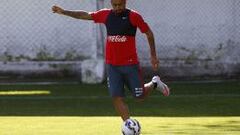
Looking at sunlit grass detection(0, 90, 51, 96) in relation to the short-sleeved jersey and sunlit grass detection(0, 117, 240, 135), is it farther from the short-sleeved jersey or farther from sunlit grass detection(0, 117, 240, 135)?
the short-sleeved jersey

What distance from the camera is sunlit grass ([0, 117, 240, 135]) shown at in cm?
874

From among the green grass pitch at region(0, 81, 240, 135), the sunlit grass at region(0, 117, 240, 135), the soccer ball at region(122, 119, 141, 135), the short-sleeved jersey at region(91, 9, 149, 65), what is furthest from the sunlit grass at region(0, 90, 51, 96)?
the soccer ball at region(122, 119, 141, 135)

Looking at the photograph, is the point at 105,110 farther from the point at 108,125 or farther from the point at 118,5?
the point at 118,5

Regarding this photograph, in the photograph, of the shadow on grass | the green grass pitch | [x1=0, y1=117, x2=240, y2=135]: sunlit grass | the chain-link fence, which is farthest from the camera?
the chain-link fence

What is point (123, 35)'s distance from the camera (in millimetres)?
8422

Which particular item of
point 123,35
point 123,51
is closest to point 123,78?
point 123,51

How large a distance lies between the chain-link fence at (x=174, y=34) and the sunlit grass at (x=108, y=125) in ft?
17.2

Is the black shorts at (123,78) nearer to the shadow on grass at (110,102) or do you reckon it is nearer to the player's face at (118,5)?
the player's face at (118,5)

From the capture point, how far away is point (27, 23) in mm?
15594

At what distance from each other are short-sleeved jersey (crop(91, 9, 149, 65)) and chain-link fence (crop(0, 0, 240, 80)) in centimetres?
655

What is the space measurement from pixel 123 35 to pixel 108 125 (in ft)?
4.76

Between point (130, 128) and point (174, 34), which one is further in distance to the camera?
point (174, 34)

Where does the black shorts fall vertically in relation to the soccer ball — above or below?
above

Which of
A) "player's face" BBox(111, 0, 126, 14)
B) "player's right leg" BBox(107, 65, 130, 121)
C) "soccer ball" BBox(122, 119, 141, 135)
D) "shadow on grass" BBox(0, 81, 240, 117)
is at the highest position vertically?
"player's face" BBox(111, 0, 126, 14)
